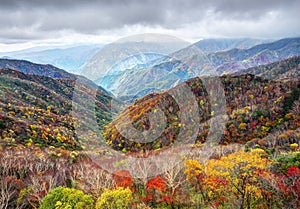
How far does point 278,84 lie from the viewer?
12012cm

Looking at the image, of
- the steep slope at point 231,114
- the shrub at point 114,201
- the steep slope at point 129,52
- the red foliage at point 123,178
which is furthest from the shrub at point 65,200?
the steep slope at point 231,114

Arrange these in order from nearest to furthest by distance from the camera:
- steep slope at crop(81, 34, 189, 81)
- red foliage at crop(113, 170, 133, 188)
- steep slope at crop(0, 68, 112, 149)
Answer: red foliage at crop(113, 170, 133, 188) < steep slope at crop(81, 34, 189, 81) < steep slope at crop(0, 68, 112, 149)

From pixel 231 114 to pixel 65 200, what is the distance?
94.1 m

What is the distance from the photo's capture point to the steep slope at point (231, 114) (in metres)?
94.6

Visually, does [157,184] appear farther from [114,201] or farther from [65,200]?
[65,200]

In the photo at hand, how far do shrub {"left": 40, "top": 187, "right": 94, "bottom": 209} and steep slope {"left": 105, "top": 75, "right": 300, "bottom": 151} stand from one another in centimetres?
6550

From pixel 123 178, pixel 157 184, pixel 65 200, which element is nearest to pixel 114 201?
pixel 65 200

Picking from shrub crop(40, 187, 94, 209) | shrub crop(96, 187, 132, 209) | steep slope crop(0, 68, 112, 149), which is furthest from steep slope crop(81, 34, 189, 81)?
shrub crop(40, 187, 94, 209)

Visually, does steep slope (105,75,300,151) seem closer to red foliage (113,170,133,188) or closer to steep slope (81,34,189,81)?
steep slope (81,34,189,81)

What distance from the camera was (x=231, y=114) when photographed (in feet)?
358

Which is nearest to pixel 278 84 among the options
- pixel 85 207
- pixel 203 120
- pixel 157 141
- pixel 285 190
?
pixel 203 120

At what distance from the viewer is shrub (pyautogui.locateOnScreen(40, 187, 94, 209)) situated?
29016mm

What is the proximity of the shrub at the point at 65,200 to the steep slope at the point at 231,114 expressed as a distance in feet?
215

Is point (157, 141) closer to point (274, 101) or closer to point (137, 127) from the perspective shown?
point (137, 127)
